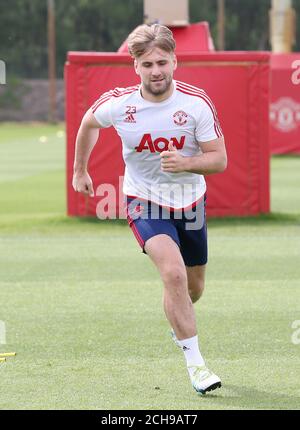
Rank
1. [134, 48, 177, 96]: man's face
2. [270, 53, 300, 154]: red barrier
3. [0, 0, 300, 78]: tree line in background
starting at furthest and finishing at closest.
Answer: [0, 0, 300, 78]: tree line in background
[270, 53, 300, 154]: red barrier
[134, 48, 177, 96]: man's face

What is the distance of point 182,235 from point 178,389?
102 cm

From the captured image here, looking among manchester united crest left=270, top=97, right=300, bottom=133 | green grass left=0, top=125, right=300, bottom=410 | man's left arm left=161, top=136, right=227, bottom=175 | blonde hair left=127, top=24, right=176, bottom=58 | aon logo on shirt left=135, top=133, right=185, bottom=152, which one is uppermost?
blonde hair left=127, top=24, right=176, bottom=58

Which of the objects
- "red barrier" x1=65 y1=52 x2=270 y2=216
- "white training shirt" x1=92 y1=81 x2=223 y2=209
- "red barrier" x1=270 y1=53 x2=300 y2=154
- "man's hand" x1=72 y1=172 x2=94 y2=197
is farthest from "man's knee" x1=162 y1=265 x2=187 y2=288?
"red barrier" x1=270 y1=53 x2=300 y2=154

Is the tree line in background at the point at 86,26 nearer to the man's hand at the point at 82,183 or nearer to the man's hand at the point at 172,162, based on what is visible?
the man's hand at the point at 82,183

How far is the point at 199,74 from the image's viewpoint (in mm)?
16094

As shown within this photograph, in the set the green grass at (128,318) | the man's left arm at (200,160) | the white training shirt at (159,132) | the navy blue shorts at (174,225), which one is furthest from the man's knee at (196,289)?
the man's left arm at (200,160)

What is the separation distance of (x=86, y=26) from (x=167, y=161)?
7098 centimetres

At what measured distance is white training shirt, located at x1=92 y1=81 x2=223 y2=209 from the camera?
7348mm

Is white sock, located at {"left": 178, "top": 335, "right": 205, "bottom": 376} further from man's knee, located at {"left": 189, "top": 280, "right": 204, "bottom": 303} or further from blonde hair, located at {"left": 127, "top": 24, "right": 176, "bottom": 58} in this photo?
blonde hair, located at {"left": 127, "top": 24, "right": 176, "bottom": 58}

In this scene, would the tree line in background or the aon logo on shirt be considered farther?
the tree line in background

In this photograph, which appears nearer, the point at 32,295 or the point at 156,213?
the point at 156,213

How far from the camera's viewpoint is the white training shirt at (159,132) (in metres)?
7.35
